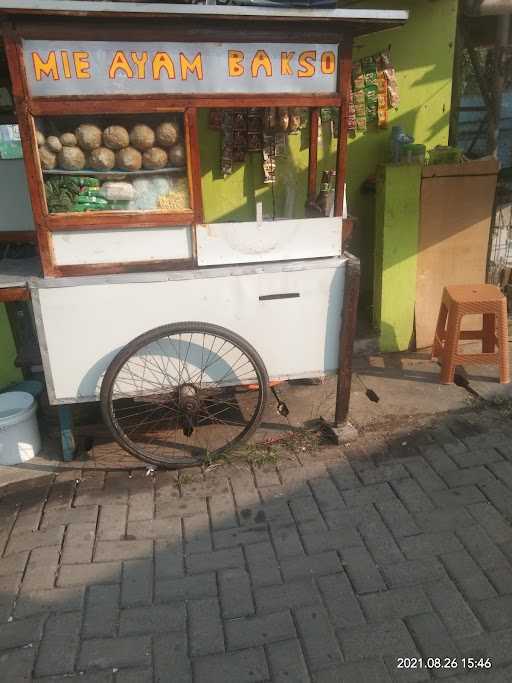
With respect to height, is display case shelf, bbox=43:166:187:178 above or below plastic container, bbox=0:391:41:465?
above

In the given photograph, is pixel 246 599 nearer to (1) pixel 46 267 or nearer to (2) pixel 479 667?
(2) pixel 479 667

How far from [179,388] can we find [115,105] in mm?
1710

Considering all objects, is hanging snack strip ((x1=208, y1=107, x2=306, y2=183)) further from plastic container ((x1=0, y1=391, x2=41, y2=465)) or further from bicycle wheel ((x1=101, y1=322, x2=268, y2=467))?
plastic container ((x1=0, y1=391, x2=41, y2=465))

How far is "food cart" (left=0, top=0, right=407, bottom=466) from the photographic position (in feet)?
9.34

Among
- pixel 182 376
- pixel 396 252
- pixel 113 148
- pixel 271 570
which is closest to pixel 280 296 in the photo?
pixel 182 376

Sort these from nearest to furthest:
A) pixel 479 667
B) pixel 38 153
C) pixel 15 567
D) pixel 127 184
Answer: pixel 479 667
pixel 15 567
pixel 38 153
pixel 127 184

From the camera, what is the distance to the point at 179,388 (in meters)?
3.51

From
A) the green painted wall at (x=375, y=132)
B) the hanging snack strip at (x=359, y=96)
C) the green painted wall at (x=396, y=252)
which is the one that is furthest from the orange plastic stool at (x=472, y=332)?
the hanging snack strip at (x=359, y=96)

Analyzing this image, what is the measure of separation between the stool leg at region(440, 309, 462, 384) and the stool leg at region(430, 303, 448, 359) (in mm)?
255

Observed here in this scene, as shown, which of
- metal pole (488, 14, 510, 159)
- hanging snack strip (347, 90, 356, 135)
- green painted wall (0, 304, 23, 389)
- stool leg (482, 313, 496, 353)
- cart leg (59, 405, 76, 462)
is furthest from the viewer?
metal pole (488, 14, 510, 159)

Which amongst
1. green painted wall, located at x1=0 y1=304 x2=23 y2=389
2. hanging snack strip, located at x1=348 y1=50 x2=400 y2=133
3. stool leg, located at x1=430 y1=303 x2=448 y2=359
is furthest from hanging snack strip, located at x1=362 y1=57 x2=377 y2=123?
green painted wall, located at x1=0 y1=304 x2=23 y2=389

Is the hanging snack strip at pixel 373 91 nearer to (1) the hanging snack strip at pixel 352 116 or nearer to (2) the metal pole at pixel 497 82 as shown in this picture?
(1) the hanging snack strip at pixel 352 116

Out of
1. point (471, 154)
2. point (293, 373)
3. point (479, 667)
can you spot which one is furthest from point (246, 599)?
point (471, 154)

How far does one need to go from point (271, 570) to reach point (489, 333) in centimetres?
301
